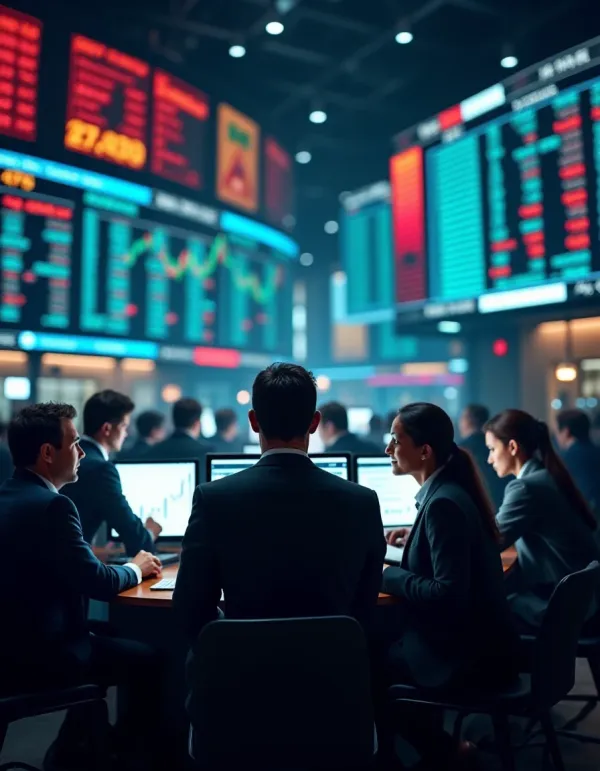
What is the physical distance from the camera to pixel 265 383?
1640mm

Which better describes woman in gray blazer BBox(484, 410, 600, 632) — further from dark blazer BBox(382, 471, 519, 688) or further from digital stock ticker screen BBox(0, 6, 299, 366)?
digital stock ticker screen BBox(0, 6, 299, 366)

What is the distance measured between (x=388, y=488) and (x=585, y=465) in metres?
1.72

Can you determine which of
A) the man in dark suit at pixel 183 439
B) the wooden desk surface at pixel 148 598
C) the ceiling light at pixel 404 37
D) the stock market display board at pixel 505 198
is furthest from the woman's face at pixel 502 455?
the ceiling light at pixel 404 37

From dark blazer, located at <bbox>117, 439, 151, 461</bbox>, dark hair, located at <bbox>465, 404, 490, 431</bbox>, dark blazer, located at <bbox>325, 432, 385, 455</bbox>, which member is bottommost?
dark blazer, located at <bbox>117, 439, 151, 461</bbox>

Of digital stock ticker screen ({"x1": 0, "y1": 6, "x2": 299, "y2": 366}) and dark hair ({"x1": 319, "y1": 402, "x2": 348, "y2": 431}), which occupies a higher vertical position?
digital stock ticker screen ({"x1": 0, "y1": 6, "x2": 299, "y2": 366})

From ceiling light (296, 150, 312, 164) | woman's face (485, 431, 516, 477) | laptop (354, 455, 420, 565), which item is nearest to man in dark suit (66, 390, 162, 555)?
laptop (354, 455, 420, 565)

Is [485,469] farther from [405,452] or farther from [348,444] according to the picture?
[405,452]

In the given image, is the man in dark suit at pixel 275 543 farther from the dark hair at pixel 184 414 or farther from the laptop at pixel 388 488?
the dark hair at pixel 184 414

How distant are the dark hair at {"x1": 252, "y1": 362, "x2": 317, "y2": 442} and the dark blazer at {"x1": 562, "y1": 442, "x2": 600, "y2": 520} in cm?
314

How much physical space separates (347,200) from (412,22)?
181cm

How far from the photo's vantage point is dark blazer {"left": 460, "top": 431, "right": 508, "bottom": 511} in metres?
4.38

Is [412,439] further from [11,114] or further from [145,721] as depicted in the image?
[11,114]

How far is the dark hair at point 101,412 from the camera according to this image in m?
3.08

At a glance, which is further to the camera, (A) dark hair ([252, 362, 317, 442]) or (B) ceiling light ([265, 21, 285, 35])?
(B) ceiling light ([265, 21, 285, 35])
